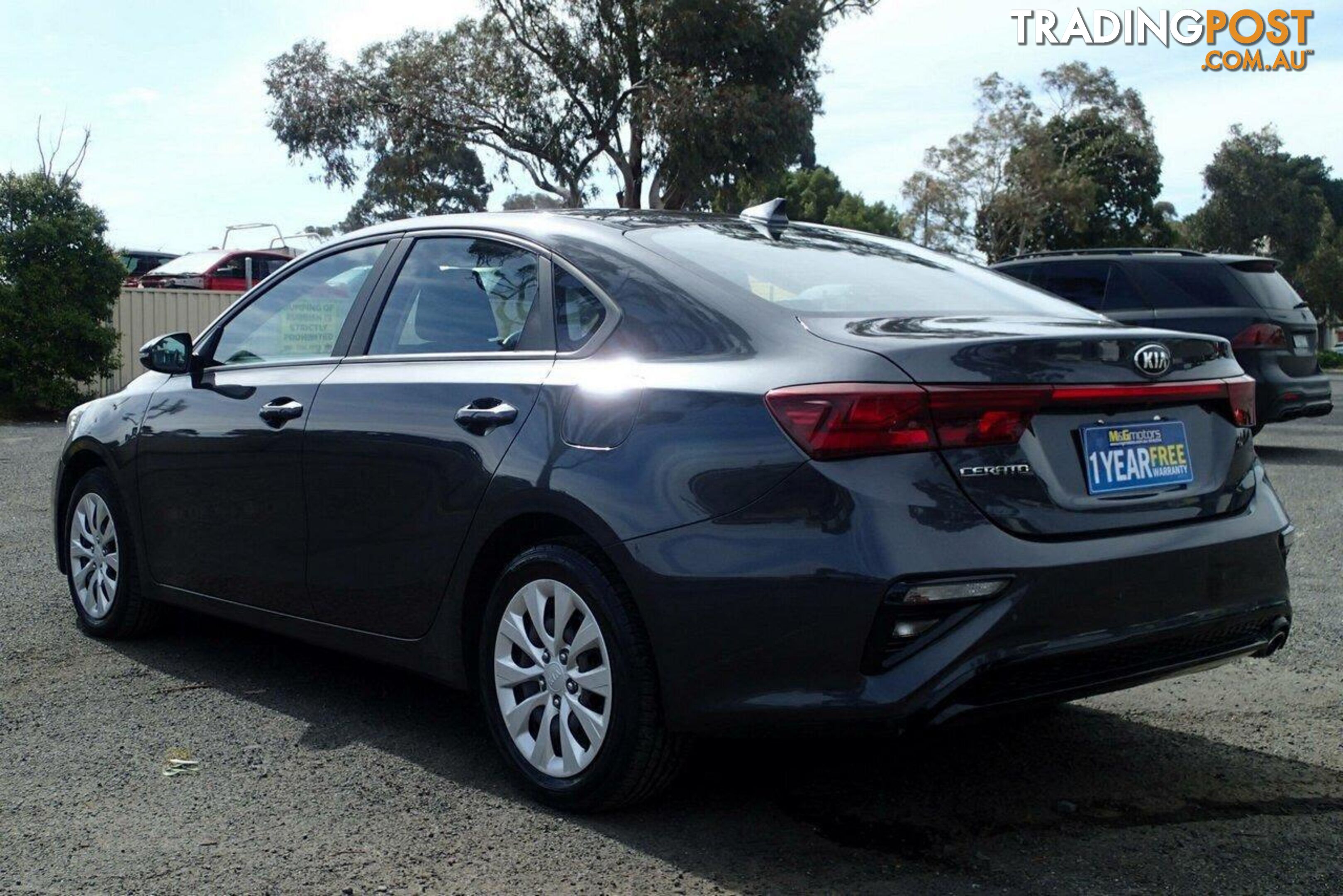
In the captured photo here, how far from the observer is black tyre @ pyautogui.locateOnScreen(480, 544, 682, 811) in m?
3.45

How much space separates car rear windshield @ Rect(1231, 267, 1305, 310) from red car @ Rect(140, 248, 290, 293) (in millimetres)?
19860

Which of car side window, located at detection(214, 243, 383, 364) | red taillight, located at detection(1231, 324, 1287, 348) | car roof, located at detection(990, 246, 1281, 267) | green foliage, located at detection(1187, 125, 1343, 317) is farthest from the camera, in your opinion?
green foliage, located at detection(1187, 125, 1343, 317)

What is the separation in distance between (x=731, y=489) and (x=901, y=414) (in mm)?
423

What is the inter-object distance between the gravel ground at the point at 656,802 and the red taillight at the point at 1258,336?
719cm

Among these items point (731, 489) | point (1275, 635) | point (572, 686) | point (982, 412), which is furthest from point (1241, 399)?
point (572, 686)

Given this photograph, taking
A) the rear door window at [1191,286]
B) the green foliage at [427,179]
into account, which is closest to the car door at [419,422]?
the rear door window at [1191,286]

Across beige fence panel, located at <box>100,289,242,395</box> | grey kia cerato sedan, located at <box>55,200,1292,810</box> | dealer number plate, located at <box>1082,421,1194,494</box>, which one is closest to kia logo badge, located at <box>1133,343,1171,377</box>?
grey kia cerato sedan, located at <box>55,200,1292,810</box>

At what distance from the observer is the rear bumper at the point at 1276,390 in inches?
471

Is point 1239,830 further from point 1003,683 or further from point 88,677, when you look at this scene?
point 88,677

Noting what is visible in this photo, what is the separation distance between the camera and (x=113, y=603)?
559 centimetres

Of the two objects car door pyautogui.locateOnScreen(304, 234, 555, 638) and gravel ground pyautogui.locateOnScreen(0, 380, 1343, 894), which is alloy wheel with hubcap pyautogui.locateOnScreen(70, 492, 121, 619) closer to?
gravel ground pyautogui.locateOnScreen(0, 380, 1343, 894)

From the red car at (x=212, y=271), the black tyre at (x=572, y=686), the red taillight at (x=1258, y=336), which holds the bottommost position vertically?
the black tyre at (x=572, y=686)

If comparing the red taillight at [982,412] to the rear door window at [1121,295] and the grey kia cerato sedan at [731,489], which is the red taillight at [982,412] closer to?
the grey kia cerato sedan at [731,489]

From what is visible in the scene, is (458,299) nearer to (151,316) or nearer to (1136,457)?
(1136,457)
